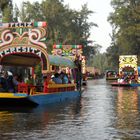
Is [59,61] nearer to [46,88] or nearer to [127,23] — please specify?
[46,88]

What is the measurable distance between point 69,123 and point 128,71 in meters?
45.9

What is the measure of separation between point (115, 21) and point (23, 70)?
58130mm

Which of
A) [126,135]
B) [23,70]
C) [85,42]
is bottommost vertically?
[126,135]

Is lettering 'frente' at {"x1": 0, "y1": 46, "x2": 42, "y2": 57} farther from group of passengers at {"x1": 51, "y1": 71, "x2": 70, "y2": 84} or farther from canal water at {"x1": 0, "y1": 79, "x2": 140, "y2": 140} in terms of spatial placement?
group of passengers at {"x1": 51, "y1": 71, "x2": 70, "y2": 84}

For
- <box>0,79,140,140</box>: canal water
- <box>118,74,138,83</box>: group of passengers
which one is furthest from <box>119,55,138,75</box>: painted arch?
<box>0,79,140,140</box>: canal water

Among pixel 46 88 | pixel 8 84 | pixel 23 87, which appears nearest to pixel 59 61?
pixel 46 88

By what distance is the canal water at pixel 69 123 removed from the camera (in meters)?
15.3

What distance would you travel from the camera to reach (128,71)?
63.6 m

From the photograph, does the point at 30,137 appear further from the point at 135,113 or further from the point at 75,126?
the point at 135,113

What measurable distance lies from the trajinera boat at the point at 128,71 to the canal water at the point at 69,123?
3039 cm

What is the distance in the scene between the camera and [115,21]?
302 feet

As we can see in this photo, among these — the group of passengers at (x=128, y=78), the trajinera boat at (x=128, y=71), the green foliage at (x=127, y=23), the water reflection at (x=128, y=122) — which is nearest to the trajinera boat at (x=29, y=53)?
the water reflection at (x=128, y=122)

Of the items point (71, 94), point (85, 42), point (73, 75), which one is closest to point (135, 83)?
point (73, 75)

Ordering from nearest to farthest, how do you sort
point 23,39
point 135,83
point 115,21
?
point 23,39
point 135,83
point 115,21
